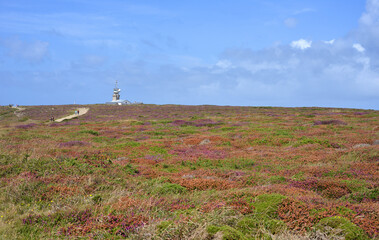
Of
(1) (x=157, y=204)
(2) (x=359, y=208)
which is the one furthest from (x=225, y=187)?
(2) (x=359, y=208)

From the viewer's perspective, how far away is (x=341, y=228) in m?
5.68

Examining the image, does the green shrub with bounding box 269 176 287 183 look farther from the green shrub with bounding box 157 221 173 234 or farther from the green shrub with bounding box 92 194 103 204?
the green shrub with bounding box 157 221 173 234

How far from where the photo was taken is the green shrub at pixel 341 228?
552 centimetres

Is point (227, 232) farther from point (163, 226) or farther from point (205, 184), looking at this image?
point (205, 184)

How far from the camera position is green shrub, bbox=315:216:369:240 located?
18.1ft

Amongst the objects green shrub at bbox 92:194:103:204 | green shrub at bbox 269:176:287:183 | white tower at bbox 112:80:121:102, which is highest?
white tower at bbox 112:80:121:102

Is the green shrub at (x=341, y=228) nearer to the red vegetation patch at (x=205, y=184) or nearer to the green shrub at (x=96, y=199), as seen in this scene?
the red vegetation patch at (x=205, y=184)

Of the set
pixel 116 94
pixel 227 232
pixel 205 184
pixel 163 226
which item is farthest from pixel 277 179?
pixel 116 94

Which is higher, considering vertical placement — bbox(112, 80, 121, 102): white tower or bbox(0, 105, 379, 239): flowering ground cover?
bbox(112, 80, 121, 102): white tower

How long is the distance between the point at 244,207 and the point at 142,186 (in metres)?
4.74

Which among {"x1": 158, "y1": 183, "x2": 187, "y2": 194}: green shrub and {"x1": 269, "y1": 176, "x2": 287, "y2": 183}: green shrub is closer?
{"x1": 158, "y1": 183, "x2": 187, "y2": 194}: green shrub

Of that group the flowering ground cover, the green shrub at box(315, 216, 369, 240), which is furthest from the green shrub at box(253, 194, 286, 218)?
the green shrub at box(315, 216, 369, 240)

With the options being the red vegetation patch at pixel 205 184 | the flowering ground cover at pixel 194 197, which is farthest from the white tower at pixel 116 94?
the red vegetation patch at pixel 205 184

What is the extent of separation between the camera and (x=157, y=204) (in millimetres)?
7414
